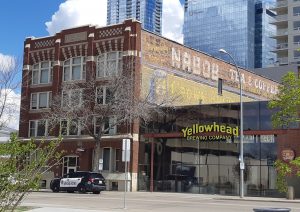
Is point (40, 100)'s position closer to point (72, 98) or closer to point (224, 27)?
point (72, 98)

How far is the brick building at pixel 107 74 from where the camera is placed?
1896 inches

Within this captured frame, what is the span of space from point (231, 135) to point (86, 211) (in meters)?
24.8

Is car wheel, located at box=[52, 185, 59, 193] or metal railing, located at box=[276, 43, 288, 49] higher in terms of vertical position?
metal railing, located at box=[276, 43, 288, 49]

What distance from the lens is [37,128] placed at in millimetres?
55719

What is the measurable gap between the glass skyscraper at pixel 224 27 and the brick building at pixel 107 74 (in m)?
116

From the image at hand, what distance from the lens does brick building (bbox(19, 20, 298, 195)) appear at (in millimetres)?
48156

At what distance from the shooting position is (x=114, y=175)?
47.5 meters

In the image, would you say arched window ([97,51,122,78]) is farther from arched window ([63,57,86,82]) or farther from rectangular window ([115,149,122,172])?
rectangular window ([115,149,122,172])

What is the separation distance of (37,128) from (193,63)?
18087 millimetres

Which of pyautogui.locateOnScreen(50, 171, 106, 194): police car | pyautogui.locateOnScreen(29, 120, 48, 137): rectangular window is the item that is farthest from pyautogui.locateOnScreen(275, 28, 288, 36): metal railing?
pyautogui.locateOnScreen(50, 171, 106, 194): police car

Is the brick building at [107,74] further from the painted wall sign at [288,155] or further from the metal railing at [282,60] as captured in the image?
the metal railing at [282,60]

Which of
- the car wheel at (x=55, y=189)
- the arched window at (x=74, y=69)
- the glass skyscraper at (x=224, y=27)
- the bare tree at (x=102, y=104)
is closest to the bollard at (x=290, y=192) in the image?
the bare tree at (x=102, y=104)

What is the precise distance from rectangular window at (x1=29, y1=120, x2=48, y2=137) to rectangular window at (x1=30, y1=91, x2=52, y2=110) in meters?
1.64

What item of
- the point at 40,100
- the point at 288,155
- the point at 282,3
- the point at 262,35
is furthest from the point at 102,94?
the point at 262,35
